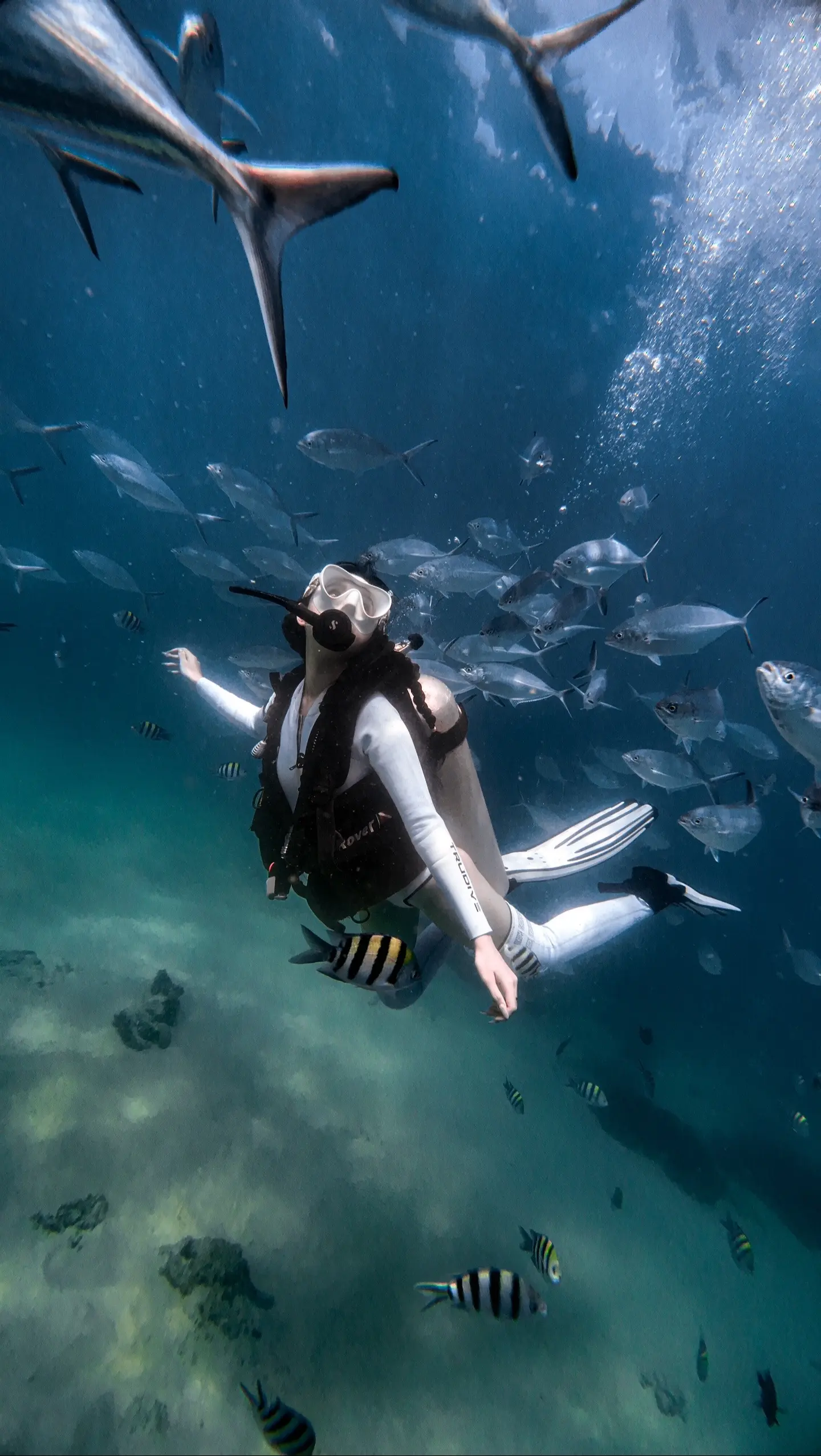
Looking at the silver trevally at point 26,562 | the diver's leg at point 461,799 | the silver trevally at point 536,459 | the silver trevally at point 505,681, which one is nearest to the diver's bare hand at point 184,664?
the diver's leg at point 461,799

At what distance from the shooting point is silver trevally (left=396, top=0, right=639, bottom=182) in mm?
2117

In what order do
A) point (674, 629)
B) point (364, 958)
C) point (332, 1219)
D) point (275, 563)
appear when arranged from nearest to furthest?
point (364, 958), point (332, 1219), point (674, 629), point (275, 563)

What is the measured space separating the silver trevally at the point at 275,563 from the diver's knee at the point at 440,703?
6.07 metres

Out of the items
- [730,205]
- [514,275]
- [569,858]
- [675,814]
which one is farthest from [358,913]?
[730,205]

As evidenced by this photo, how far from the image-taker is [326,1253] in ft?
15.0

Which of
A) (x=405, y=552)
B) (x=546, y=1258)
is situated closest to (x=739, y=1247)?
(x=546, y=1258)

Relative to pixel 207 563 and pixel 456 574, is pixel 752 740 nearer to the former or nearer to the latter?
pixel 456 574

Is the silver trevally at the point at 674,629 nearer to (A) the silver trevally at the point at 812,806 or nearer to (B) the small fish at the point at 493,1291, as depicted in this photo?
(A) the silver trevally at the point at 812,806

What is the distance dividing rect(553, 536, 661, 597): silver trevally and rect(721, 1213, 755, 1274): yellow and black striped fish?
23.1 feet

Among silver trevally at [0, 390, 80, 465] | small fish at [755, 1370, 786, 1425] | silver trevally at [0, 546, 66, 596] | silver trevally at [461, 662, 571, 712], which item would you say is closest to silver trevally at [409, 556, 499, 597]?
silver trevally at [461, 662, 571, 712]

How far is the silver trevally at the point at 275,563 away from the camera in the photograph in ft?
29.4

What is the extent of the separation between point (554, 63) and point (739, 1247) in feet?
31.0

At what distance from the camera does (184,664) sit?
14.6ft

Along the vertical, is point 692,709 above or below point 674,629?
below
